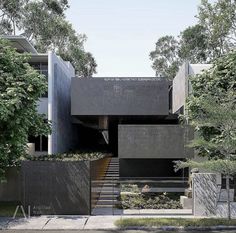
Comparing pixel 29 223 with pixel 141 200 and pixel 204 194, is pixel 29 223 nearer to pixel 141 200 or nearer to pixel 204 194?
pixel 141 200

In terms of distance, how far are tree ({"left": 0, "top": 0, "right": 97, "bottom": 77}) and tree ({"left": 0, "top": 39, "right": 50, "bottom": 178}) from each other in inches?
1300

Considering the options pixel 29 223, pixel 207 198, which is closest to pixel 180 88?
pixel 207 198

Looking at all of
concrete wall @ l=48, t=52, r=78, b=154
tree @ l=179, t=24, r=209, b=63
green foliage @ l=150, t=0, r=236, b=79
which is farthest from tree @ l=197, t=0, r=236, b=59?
tree @ l=179, t=24, r=209, b=63

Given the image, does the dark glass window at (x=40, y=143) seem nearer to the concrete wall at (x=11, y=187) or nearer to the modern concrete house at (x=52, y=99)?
the modern concrete house at (x=52, y=99)

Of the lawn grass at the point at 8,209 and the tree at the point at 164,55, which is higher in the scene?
the tree at the point at 164,55

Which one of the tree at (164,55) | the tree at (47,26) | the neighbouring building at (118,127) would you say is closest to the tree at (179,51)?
the tree at (164,55)

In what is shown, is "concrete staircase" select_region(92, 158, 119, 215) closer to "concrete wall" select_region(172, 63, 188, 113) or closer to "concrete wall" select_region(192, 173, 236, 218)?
"concrete wall" select_region(192, 173, 236, 218)

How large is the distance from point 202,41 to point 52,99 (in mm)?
31078

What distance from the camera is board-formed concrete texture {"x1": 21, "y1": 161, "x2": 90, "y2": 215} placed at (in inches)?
696

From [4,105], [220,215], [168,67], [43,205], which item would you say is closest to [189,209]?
[220,215]

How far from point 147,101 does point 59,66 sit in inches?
252

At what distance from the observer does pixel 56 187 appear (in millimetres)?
17797

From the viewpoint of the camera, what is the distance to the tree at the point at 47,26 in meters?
51.3

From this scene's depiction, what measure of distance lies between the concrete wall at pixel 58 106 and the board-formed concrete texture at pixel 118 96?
1.29 m
